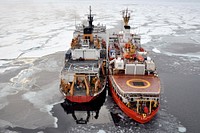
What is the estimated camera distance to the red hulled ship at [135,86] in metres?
12.7

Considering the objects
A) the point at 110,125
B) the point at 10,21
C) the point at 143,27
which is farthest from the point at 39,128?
the point at 10,21

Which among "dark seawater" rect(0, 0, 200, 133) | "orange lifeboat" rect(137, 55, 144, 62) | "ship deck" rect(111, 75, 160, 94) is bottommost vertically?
"dark seawater" rect(0, 0, 200, 133)

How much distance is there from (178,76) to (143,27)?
18.8 metres

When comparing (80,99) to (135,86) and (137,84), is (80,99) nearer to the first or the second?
(135,86)

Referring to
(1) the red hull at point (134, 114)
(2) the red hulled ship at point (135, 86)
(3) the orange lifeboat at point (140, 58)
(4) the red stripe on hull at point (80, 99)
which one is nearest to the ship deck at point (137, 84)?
(2) the red hulled ship at point (135, 86)

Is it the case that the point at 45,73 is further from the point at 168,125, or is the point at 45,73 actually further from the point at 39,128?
the point at 168,125

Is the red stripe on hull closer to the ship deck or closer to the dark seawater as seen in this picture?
the dark seawater

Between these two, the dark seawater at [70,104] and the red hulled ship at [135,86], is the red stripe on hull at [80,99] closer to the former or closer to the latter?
the dark seawater at [70,104]

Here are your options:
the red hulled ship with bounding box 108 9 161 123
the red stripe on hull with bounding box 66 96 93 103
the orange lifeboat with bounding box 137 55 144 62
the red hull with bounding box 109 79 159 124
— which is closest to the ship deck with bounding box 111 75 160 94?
the red hulled ship with bounding box 108 9 161 123

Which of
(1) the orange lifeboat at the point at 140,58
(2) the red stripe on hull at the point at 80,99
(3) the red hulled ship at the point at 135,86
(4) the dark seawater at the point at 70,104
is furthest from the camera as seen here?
Answer: (1) the orange lifeboat at the point at 140,58

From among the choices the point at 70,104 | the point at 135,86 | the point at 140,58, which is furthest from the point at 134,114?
the point at 140,58

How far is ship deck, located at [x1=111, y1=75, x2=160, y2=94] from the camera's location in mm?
13273

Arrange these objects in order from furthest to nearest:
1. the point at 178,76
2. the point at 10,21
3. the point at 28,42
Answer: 1. the point at 10,21
2. the point at 28,42
3. the point at 178,76

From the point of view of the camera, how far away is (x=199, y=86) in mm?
16750
